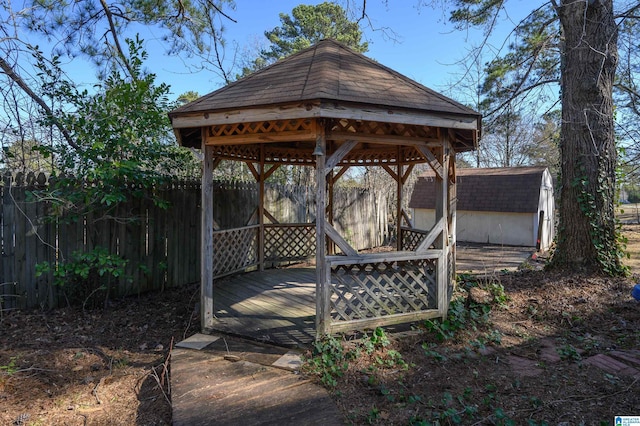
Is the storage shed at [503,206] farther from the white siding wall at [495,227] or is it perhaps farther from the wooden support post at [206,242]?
the wooden support post at [206,242]

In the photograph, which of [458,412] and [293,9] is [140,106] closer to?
[458,412]

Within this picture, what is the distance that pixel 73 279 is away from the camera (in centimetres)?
567

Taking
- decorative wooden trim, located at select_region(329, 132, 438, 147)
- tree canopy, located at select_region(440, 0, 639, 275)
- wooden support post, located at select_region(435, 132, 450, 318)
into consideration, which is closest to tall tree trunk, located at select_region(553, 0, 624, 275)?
tree canopy, located at select_region(440, 0, 639, 275)

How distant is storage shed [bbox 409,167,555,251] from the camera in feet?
50.8

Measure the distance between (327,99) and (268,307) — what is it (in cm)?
313

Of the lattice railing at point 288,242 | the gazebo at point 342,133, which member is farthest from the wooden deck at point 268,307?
the lattice railing at point 288,242

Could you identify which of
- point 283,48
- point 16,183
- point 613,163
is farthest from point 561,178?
point 283,48

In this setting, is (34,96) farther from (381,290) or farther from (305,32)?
(305,32)

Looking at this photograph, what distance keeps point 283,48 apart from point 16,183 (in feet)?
51.9

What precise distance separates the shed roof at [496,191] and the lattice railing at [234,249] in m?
11.8

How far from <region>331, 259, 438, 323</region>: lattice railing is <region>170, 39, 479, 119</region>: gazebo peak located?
1880 mm

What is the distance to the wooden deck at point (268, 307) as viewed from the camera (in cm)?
450

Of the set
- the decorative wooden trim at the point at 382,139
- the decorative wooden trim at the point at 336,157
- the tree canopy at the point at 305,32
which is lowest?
the decorative wooden trim at the point at 336,157

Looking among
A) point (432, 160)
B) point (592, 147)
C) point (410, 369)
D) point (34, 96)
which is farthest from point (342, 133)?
point (592, 147)
